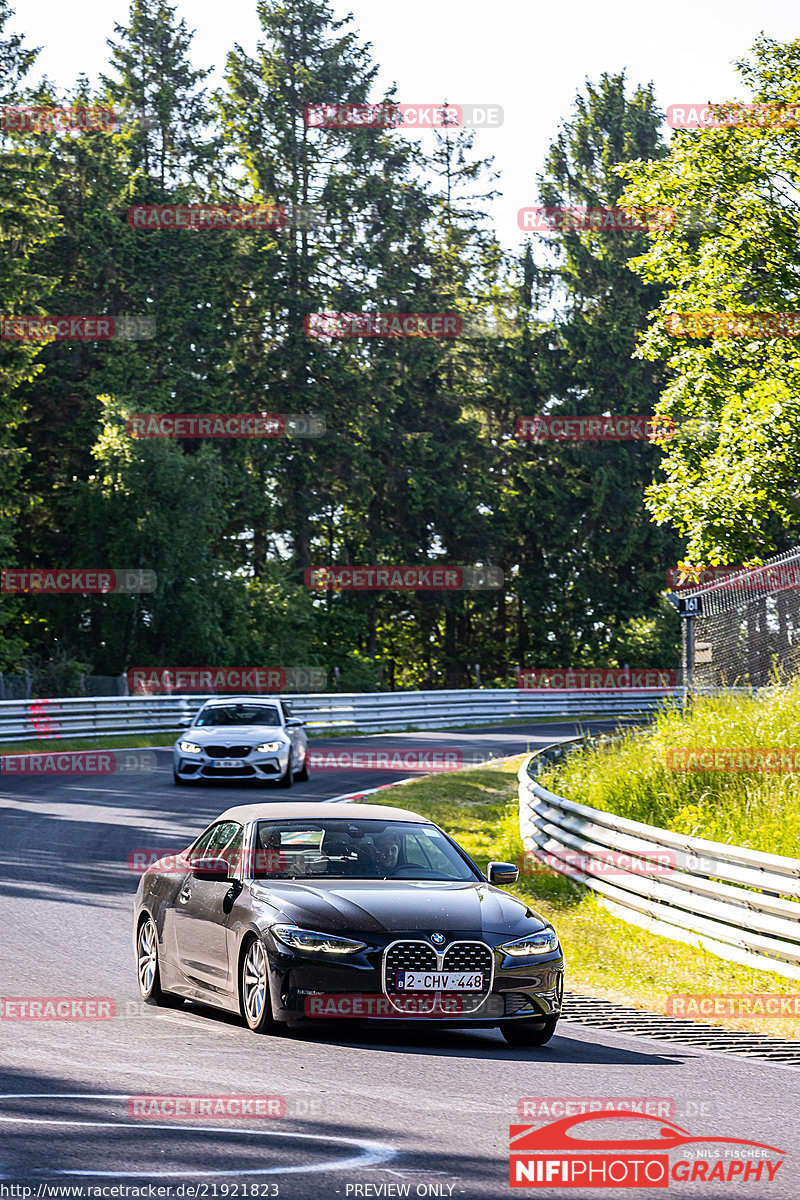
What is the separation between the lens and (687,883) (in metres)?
11.4

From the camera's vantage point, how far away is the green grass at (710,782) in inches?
511

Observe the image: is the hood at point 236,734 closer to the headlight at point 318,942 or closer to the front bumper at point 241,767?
the front bumper at point 241,767

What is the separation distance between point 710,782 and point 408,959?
25.0 ft

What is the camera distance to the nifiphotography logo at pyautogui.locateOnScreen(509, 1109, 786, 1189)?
5.56m

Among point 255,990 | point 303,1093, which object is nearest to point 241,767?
point 255,990

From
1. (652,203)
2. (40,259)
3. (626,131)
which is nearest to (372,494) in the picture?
(40,259)

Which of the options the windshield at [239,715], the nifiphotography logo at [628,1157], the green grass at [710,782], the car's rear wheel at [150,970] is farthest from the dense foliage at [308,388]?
the nifiphotography logo at [628,1157]

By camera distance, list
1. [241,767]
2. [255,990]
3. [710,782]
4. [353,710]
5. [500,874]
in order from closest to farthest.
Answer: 1. [255,990]
2. [500,874]
3. [710,782]
4. [241,767]
5. [353,710]

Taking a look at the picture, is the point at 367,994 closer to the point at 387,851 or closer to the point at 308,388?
the point at 387,851

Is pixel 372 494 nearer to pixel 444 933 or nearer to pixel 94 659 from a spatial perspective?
pixel 94 659

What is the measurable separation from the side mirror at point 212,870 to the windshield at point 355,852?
0.20 m

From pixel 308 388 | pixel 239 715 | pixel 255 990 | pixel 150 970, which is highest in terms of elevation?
pixel 308 388

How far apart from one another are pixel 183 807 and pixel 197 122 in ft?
134

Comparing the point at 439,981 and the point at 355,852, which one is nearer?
the point at 439,981
